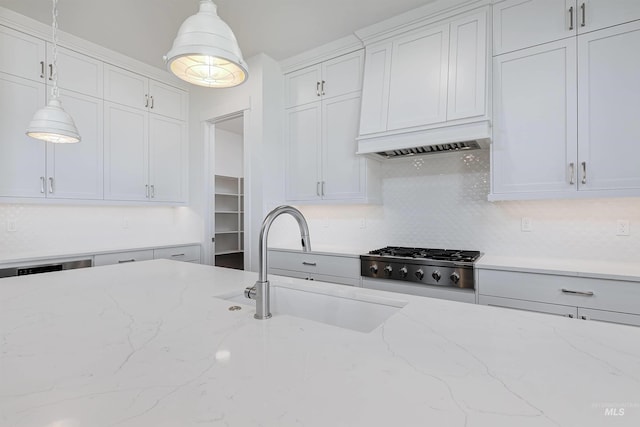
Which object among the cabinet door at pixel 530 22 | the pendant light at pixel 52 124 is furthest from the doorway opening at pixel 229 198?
the cabinet door at pixel 530 22

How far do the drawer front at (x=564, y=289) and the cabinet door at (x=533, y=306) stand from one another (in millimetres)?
22

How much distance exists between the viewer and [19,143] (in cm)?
260

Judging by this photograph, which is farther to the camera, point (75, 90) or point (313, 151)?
point (313, 151)

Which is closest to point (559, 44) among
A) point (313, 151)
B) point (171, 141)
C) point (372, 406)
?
point (313, 151)

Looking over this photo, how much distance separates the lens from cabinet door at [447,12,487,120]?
2225 millimetres

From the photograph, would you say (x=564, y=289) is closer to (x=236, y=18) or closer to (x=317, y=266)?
(x=317, y=266)

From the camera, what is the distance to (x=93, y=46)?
302 centimetres

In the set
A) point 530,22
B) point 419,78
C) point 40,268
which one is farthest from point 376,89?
point 40,268

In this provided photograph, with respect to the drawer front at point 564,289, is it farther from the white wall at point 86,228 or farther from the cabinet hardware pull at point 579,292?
the white wall at point 86,228

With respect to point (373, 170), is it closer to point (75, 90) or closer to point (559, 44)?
point (559, 44)

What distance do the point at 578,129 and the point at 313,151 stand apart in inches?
79.7

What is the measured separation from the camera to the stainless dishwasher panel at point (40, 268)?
2.38 meters

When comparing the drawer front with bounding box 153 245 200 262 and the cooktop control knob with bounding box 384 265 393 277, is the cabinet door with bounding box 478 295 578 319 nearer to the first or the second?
the cooktop control knob with bounding box 384 265 393 277

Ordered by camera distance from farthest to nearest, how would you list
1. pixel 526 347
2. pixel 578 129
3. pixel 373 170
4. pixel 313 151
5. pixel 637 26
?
pixel 313 151 < pixel 373 170 < pixel 578 129 < pixel 637 26 < pixel 526 347
